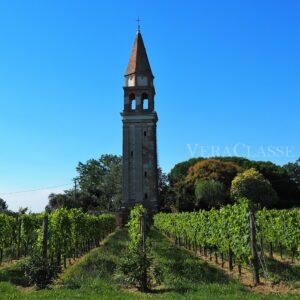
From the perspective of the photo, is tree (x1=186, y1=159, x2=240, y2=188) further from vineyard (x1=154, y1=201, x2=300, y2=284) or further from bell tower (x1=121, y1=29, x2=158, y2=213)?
vineyard (x1=154, y1=201, x2=300, y2=284)

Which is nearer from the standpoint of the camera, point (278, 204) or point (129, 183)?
point (129, 183)

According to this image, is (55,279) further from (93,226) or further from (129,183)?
(129,183)

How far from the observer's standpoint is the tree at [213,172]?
6756 centimetres

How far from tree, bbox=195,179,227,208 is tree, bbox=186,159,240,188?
2639 millimetres

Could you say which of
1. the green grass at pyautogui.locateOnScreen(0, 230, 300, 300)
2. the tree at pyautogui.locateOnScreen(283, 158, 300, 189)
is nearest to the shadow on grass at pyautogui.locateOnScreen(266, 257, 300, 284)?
the green grass at pyautogui.locateOnScreen(0, 230, 300, 300)

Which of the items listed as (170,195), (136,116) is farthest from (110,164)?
(136,116)

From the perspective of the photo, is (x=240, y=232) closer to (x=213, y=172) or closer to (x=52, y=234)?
(x=52, y=234)

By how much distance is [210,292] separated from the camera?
995 cm

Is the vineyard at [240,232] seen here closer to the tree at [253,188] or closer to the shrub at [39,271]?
the shrub at [39,271]

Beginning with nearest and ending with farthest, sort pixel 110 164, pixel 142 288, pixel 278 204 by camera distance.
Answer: pixel 142 288
pixel 278 204
pixel 110 164

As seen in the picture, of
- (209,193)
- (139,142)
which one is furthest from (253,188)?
(139,142)

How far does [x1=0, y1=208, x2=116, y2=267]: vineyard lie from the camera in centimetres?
1806

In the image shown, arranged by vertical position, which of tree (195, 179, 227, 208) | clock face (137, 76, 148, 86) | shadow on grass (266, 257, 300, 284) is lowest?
shadow on grass (266, 257, 300, 284)

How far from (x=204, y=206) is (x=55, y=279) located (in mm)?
54308
